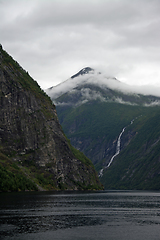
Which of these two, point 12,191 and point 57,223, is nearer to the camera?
point 57,223

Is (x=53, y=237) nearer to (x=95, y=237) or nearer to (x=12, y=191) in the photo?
(x=95, y=237)

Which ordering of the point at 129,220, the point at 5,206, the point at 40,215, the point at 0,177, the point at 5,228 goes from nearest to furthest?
the point at 5,228 < the point at 129,220 < the point at 40,215 < the point at 5,206 < the point at 0,177

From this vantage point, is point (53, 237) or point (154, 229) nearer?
point (53, 237)

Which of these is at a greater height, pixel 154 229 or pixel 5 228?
pixel 5 228

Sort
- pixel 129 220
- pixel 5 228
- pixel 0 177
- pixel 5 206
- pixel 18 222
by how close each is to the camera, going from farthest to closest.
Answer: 1. pixel 0 177
2. pixel 5 206
3. pixel 129 220
4. pixel 18 222
5. pixel 5 228

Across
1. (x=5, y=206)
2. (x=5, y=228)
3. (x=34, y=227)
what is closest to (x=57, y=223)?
(x=34, y=227)

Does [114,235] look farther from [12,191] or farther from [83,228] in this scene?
[12,191]

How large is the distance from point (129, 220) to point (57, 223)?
20146 mm

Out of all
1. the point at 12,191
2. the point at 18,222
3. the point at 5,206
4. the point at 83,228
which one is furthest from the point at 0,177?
the point at 83,228

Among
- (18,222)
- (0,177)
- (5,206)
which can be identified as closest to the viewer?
(18,222)

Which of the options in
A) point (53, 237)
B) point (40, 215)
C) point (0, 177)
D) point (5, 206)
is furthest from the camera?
point (0, 177)

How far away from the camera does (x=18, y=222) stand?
7881 cm

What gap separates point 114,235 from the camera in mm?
64812

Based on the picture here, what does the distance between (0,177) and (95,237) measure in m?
128
